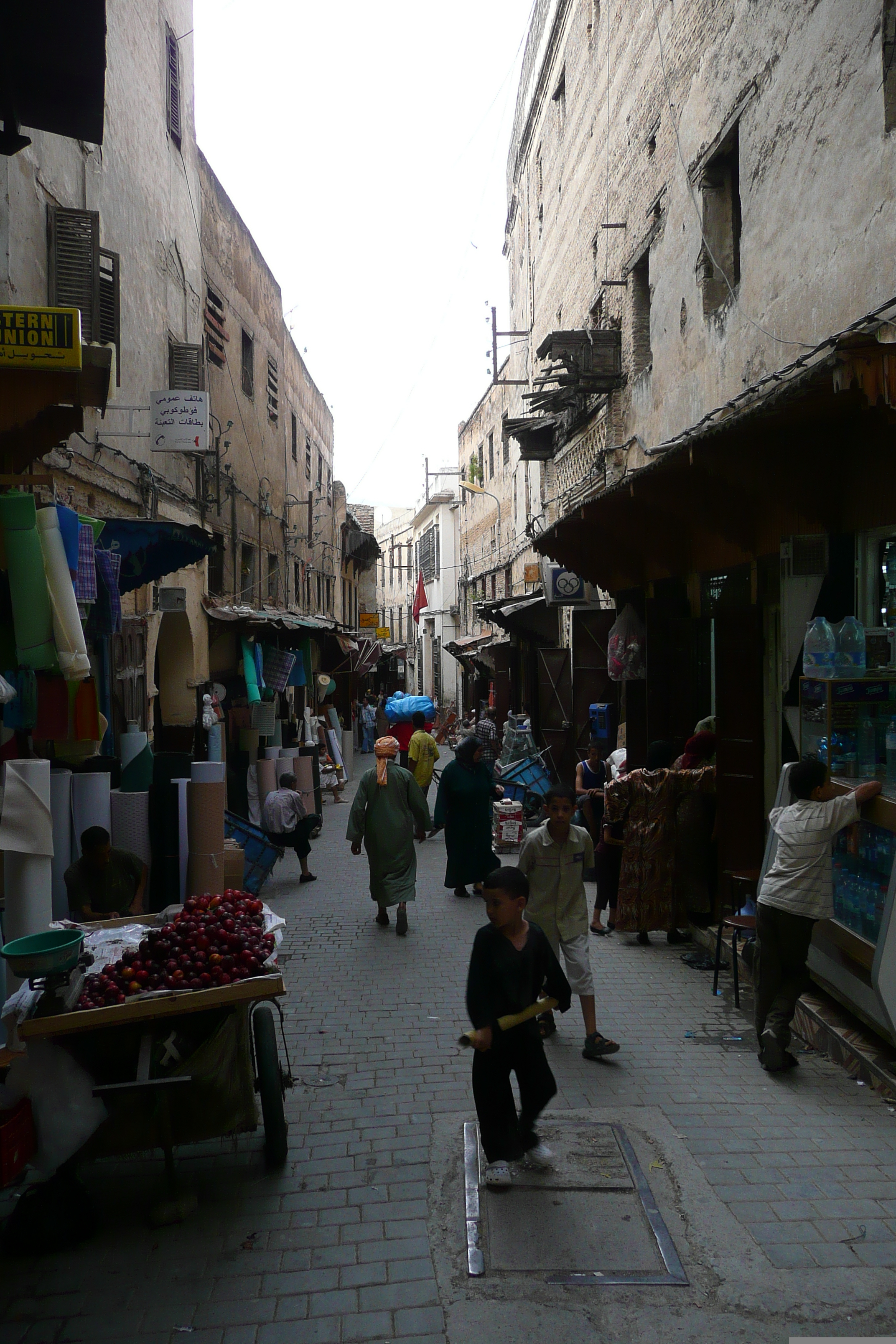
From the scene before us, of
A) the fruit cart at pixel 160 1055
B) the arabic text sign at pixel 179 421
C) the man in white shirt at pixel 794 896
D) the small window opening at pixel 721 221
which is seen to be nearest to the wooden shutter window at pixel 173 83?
the arabic text sign at pixel 179 421

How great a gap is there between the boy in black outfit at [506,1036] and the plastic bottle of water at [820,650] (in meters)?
2.77

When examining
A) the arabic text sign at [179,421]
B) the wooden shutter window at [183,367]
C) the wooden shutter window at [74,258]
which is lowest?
the arabic text sign at [179,421]

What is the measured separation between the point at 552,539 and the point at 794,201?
4237mm

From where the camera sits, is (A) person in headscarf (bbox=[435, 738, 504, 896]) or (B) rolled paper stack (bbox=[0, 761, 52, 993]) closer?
(B) rolled paper stack (bbox=[0, 761, 52, 993])

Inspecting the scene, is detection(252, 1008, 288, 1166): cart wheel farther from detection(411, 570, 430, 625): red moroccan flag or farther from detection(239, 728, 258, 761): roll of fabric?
detection(411, 570, 430, 625): red moroccan flag

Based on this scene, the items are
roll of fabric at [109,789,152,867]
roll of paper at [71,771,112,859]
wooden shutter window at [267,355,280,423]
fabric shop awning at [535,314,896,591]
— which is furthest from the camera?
wooden shutter window at [267,355,280,423]

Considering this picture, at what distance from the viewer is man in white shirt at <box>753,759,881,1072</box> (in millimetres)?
5266

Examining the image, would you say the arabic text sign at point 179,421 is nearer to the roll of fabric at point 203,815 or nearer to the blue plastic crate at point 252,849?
the blue plastic crate at point 252,849

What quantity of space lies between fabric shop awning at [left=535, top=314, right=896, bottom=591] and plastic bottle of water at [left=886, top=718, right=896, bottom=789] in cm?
130

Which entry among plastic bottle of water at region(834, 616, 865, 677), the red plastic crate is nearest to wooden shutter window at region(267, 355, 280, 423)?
plastic bottle of water at region(834, 616, 865, 677)

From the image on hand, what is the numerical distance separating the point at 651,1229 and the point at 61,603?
13.7 ft

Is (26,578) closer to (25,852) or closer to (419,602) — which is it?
(25,852)

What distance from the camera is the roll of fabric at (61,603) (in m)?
5.21

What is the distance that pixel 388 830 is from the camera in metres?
8.82
